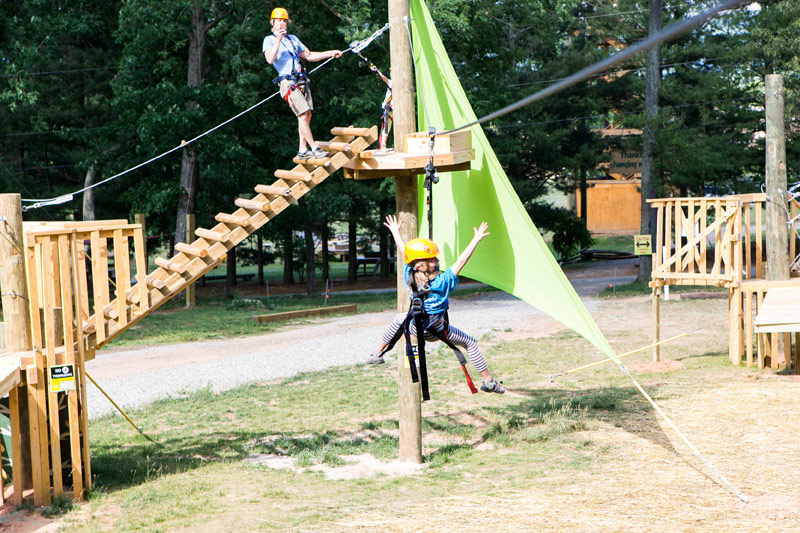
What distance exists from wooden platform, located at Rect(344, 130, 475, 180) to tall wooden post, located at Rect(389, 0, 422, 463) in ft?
0.73

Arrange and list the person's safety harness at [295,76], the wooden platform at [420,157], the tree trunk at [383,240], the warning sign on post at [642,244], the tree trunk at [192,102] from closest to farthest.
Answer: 1. the wooden platform at [420,157]
2. the person's safety harness at [295,76]
3. the warning sign on post at [642,244]
4. the tree trunk at [192,102]
5. the tree trunk at [383,240]

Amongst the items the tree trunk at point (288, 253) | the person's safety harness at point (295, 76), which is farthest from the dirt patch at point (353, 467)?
the tree trunk at point (288, 253)

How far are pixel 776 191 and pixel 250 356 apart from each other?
380 inches

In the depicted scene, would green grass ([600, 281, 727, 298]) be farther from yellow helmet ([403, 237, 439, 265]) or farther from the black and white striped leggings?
yellow helmet ([403, 237, 439, 265])

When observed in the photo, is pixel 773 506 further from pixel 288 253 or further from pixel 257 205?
pixel 288 253

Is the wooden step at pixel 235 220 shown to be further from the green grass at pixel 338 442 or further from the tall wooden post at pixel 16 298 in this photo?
the green grass at pixel 338 442

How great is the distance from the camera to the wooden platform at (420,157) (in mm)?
8172

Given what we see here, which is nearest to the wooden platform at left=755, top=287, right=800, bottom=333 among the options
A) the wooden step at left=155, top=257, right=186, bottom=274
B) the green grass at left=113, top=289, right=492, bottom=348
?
the wooden step at left=155, top=257, right=186, bottom=274

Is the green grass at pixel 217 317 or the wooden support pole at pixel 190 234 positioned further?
the wooden support pole at pixel 190 234

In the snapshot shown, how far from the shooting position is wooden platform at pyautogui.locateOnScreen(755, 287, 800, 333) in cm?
917

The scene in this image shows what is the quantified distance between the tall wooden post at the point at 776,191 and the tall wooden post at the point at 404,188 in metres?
7.20

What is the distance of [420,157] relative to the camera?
8172mm

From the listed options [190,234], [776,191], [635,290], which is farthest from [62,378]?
[635,290]

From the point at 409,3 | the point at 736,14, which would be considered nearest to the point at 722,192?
the point at 736,14
